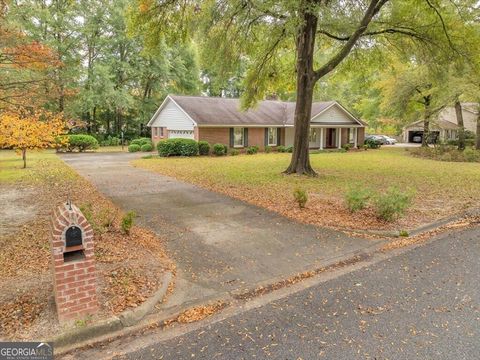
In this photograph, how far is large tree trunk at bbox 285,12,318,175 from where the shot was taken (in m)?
13.6

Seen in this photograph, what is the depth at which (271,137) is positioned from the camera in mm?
28797

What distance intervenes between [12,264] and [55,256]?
212cm

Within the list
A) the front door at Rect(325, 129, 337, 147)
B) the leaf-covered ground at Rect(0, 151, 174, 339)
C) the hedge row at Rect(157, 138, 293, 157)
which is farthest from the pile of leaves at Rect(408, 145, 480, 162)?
the leaf-covered ground at Rect(0, 151, 174, 339)

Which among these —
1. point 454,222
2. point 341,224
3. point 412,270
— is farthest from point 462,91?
point 412,270

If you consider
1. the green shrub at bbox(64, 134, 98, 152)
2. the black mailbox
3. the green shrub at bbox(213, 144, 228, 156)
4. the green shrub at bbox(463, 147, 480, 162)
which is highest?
the green shrub at bbox(64, 134, 98, 152)

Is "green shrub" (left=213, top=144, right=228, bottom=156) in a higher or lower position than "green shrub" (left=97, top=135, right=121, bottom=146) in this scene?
lower

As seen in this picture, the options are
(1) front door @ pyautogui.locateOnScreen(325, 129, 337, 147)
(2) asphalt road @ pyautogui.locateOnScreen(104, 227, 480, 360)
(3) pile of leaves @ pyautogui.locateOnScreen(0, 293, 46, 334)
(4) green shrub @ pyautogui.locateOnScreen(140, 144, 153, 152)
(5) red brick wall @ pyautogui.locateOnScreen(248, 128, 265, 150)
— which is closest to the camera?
(2) asphalt road @ pyautogui.locateOnScreen(104, 227, 480, 360)

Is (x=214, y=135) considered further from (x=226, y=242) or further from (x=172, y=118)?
(x=226, y=242)

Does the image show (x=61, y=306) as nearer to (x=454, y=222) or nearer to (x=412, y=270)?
(x=412, y=270)

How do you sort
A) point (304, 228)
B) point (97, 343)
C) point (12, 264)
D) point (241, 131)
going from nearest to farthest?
1. point (97, 343)
2. point (12, 264)
3. point (304, 228)
4. point (241, 131)

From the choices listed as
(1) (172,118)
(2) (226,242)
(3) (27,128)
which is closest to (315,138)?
(1) (172,118)
